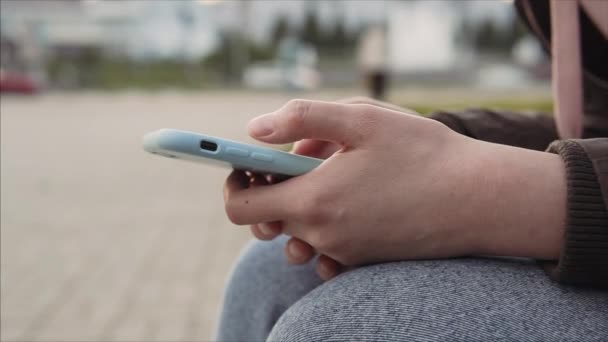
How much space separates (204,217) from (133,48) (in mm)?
41034

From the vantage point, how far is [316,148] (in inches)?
43.1

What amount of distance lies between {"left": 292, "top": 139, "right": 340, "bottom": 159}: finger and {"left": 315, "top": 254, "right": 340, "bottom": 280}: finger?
179 mm

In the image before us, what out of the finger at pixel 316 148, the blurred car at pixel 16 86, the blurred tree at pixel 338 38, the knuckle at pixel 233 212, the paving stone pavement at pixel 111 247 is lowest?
the blurred tree at pixel 338 38

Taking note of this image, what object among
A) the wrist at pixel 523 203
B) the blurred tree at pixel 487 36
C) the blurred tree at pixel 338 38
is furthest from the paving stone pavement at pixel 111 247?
the blurred tree at pixel 487 36

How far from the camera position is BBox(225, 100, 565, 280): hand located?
2.74 feet

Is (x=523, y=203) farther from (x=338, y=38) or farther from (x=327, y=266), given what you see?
(x=338, y=38)

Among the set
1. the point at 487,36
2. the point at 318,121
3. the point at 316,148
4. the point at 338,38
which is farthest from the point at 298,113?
the point at 487,36

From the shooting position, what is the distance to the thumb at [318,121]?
846 mm

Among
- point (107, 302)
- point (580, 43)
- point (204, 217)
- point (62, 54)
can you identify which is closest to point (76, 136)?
point (204, 217)

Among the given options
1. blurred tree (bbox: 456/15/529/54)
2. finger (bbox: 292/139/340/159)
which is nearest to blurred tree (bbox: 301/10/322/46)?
blurred tree (bbox: 456/15/529/54)

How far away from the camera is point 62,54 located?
41.0 meters

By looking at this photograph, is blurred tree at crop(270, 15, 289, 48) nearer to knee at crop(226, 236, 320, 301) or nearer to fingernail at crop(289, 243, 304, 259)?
knee at crop(226, 236, 320, 301)

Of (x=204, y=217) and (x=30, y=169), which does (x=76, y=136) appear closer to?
(x=30, y=169)

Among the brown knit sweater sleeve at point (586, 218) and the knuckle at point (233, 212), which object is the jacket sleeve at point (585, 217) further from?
the knuckle at point (233, 212)
